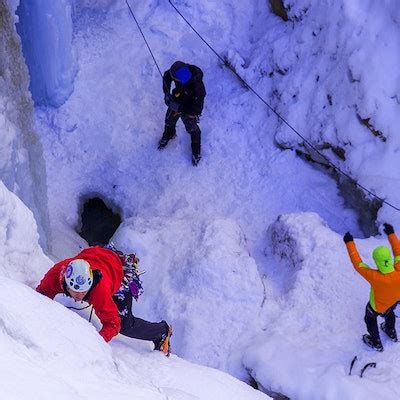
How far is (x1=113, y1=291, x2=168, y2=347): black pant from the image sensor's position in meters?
4.34

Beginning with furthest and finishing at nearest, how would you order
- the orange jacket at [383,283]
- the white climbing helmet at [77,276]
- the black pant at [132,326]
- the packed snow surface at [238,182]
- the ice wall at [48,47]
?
1. the ice wall at [48,47]
2. the packed snow surface at [238,182]
3. the orange jacket at [383,283]
4. the black pant at [132,326]
5. the white climbing helmet at [77,276]

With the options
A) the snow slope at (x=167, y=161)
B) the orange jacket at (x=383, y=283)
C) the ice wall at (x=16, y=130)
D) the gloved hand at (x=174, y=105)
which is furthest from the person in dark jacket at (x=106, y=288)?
the gloved hand at (x=174, y=105)

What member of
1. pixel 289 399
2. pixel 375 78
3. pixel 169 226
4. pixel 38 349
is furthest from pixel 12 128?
pixel 375 78

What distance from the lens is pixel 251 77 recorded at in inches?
319

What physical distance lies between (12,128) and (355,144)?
149 inches

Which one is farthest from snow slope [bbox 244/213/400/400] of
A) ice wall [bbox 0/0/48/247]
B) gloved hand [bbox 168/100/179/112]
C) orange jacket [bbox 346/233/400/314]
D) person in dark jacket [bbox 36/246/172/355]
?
ice wall [bbox 0/0/48/247]

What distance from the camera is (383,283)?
4902 mm

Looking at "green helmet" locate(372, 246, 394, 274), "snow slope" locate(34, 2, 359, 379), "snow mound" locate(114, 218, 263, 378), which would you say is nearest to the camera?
"green helmet" locate(372, 246, 394, 274)

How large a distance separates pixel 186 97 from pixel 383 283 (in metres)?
3.25

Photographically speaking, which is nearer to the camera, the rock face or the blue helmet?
the rock face

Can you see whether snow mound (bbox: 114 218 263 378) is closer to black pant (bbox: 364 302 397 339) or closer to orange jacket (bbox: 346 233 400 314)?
black pant (bbox: 364 302 397 339)

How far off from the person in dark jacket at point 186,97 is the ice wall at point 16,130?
5.72 feet

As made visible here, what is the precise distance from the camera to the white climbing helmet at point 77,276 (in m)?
3.72

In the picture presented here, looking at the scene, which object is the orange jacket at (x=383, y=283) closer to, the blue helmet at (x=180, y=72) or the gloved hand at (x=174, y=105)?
the blue helmet at (x=180, y=72)
